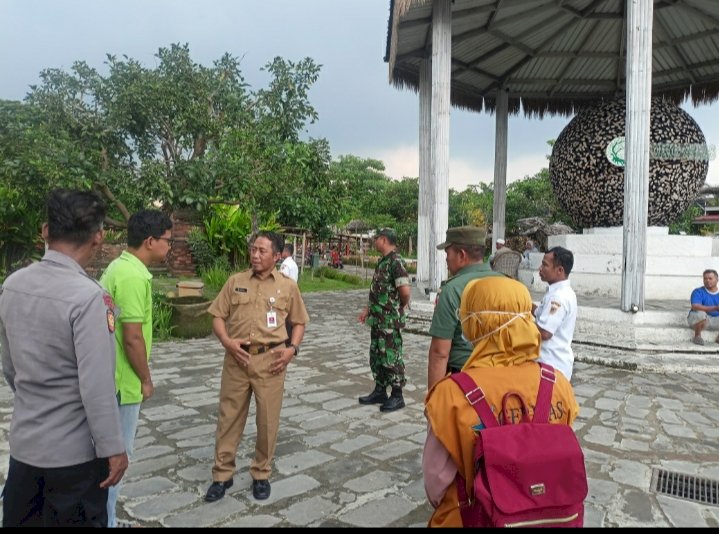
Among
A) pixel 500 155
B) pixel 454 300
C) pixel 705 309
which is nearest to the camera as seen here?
pixel 454 300

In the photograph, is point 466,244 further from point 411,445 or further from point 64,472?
point 64,472

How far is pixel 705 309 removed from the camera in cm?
707

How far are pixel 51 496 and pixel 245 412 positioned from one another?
1465 millimetres

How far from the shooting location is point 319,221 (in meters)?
16.3

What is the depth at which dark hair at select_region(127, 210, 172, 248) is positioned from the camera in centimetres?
274

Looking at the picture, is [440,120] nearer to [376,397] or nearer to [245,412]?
[376,397]

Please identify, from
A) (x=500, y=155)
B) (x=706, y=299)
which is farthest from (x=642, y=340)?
(x=500, y=155)

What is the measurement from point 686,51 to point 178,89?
11.2 m

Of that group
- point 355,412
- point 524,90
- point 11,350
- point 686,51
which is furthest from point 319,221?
point 11,350

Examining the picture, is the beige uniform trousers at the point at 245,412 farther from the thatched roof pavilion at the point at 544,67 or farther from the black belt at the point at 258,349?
the thatched roof pavilion at the point at 544,67

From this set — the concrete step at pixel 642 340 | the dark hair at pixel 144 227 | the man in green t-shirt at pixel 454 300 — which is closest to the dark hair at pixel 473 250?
the man in green t-shirt at pixel 454 300

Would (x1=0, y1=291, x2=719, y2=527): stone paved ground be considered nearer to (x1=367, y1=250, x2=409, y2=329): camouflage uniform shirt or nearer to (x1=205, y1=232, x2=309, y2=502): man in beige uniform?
(x1=205, y1=232, x2=309, y2=502): man in beige uniform

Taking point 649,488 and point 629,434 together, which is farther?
point 629,434

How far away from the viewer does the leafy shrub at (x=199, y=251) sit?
55.9 feet
